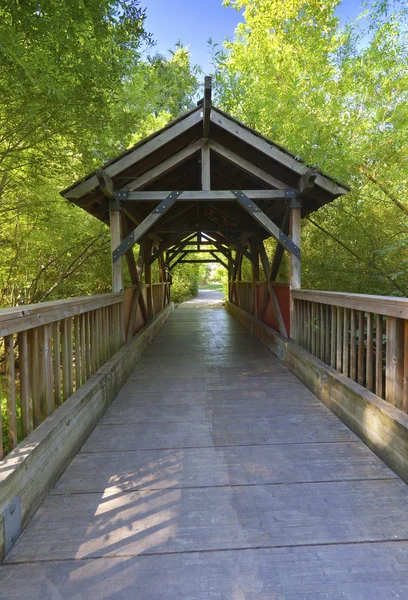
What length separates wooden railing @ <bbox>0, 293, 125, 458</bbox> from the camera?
1.77 m

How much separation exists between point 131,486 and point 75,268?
21.3 feet

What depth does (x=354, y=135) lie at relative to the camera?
20.0ft

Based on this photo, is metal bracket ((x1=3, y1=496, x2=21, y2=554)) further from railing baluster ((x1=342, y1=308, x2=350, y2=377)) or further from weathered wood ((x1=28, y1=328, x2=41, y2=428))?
railing baluster ((x1=342, y1=308, x2=350, y2=377))

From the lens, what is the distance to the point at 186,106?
17719 mm

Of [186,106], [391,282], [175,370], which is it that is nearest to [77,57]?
[175,370]

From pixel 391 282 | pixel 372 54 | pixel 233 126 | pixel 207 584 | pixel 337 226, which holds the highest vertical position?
pixel 372 54

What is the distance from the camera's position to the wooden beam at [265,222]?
479cm

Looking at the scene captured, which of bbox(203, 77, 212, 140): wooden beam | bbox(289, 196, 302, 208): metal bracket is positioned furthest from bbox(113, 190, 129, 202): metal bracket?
bbox(289, 196, 302, 208): metal bracket

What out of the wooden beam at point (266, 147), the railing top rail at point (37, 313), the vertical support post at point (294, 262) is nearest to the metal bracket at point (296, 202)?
the vertical support post at point (294, 262)

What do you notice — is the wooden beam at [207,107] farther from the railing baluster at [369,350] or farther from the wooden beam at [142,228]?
the railing baluster at [369,350]

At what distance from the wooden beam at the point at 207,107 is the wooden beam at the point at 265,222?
3.01ft

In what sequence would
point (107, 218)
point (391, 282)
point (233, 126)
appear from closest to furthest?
point (233, 126) → point (391, 282) → point (107, 218)

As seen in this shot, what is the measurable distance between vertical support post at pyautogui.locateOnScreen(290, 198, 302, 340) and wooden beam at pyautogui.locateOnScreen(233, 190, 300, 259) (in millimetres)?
109

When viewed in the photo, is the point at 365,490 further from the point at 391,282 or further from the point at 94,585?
the point at 391,282
